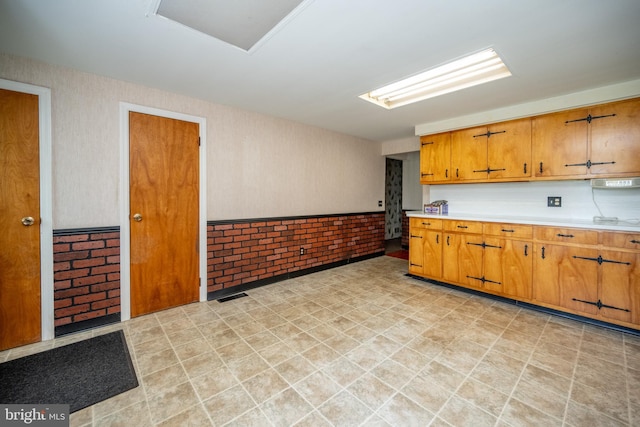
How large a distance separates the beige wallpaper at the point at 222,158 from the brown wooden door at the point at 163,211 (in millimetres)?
177

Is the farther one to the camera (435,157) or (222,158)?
(435,157)

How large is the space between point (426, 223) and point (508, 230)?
1.03 m

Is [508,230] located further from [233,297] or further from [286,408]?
[233,297]

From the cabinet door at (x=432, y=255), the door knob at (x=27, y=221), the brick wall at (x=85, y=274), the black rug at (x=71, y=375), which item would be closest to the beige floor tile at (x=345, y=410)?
the black rug at (x=71, y=375)

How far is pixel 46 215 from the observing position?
236cm

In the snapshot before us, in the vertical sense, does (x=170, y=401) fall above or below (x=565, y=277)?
below

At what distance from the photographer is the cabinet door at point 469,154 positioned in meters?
3.64

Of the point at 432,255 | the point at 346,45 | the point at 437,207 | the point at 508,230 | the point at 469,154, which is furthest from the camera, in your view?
the point at 437,207

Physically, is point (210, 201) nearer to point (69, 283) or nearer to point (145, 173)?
point (145, 173)

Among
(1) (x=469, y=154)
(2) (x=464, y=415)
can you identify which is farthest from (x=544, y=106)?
(2) (x=464, y=415)

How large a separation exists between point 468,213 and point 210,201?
3.79 meters

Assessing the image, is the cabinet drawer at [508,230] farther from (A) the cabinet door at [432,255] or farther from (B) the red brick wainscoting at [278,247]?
(B) the red brick wainscoting at [278,247]

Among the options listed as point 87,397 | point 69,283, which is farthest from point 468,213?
point 69,283

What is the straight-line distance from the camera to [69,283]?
2465mm
